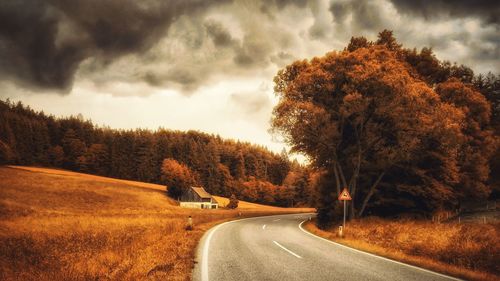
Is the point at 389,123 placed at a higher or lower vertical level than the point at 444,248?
higher

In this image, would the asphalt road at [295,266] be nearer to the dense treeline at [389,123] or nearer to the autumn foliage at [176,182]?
the dense treeline at [389,123]

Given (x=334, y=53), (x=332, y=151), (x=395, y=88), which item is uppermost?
(x=334, y=53)

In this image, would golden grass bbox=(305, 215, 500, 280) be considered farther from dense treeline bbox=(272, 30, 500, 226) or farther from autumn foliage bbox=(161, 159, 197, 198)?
autumn foliage bbox=(161, 159, 197, 198)

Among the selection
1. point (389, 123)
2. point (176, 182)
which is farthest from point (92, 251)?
point (176, 182)

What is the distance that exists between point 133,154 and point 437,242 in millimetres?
90024

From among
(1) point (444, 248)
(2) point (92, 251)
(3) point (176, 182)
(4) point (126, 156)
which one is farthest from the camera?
(4) point (126, 156)

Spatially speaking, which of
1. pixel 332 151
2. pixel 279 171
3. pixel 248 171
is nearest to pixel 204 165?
pixel 248 171

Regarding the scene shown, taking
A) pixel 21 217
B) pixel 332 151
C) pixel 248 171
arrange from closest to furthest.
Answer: pixel 332 151, pixel 21 217, pixel 248 171

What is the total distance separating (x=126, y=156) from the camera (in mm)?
89688

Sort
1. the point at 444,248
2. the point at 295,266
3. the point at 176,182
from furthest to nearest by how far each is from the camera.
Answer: the point at 176,182, the point at 444,248, the point at 295,266

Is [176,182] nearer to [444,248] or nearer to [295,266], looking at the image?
[444,248]

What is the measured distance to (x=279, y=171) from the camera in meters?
113

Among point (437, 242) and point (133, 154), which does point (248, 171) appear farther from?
point (437, 242)

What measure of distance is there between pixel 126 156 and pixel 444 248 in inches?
3567
